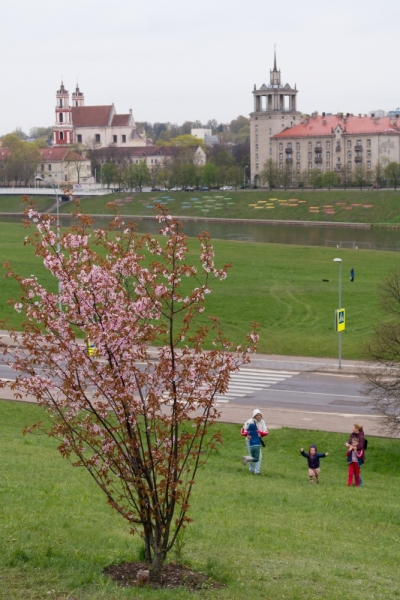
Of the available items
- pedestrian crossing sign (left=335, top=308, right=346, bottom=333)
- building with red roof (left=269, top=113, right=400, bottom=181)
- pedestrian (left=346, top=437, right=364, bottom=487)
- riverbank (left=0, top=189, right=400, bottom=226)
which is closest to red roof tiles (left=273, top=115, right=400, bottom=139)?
building with red roof (left=269, top=113, right=400, bottom=181)

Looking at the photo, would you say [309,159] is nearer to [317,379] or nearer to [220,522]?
[317,379]

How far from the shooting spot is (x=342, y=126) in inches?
7106

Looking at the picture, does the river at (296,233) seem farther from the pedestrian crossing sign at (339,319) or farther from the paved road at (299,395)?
the paved road at (299,395)

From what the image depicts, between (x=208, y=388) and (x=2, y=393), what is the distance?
68.7ft

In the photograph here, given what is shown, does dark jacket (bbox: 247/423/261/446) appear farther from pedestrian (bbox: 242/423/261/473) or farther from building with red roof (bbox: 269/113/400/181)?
building with red roof (bbox: 269/113/400/181)

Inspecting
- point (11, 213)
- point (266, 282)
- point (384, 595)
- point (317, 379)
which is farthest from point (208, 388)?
point (11, 213)

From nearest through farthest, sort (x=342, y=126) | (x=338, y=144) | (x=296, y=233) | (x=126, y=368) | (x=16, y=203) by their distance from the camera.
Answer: (x=126, y=368) < (x=296, y=233) < (x=16, y=203) < (x=338, y=144) < (x=342, y=126)

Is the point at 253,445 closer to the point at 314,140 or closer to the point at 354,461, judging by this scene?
the point at 354,461

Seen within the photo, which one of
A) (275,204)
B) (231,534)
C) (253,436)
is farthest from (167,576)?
(275,204)

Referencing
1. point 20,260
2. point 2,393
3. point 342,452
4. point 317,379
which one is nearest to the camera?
point 342,452

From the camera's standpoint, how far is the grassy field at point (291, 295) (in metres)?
43.5

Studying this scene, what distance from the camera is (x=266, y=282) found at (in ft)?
187

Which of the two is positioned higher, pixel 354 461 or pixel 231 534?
pixel 231 534

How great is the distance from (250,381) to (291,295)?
18.5 metres
